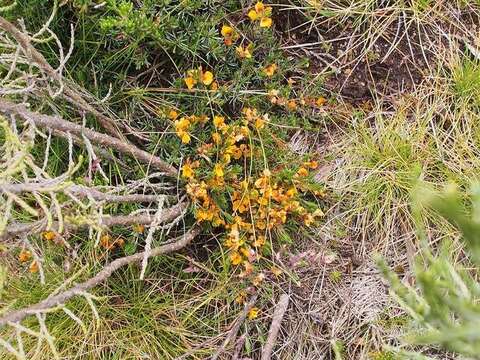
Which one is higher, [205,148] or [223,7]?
[223,7]

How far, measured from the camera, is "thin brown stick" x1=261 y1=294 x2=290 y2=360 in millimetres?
2254

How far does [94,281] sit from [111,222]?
0.18m

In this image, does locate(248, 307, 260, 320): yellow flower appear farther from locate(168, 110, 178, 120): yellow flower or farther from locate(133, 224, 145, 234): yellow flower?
locate(168, 110, 178, 120): yellow flower

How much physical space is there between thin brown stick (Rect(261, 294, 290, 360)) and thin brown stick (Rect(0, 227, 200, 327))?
0.39m

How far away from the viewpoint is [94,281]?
1.90 meters

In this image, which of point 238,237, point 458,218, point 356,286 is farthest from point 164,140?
point 458,218

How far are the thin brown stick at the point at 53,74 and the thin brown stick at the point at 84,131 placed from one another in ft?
0.27

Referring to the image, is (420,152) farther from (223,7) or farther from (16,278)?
(16,278)

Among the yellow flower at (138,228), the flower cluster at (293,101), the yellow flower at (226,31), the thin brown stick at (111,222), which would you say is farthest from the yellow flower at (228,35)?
the yellow flower at (138,228)

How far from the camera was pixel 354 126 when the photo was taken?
2457mm


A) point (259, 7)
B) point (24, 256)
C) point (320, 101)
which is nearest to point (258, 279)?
point (320, 101)

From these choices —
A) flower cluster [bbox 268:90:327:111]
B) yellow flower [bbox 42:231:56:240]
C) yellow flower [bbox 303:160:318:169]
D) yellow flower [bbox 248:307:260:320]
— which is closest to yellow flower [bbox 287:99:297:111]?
flower cluster [bbox 268:90:327:111]

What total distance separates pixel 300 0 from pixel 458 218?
1.83 metres

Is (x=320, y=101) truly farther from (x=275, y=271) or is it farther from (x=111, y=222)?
(x=111, y=222)
